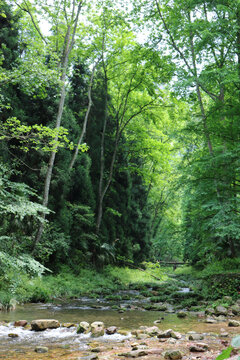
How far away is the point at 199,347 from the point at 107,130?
59.0 ft

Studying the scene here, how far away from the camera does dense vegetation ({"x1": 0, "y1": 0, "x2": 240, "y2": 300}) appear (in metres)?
9.21

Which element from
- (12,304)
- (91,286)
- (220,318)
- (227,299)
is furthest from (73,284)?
(220,318)

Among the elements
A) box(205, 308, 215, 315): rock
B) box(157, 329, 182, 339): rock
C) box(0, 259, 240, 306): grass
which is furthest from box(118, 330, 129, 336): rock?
box(205, 308, 215, 315): rock

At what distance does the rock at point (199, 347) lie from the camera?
173 inches

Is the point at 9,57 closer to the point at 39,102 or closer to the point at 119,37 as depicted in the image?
the point at 39,102

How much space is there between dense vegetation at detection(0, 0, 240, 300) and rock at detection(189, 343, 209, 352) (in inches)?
127

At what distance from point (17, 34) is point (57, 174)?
6887mm

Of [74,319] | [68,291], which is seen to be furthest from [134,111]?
[74,319]

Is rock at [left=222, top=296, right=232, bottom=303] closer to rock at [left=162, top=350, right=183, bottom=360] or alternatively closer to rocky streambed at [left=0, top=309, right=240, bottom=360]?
rocky streambed at [left=0, top=309, right=240, bottom=360]

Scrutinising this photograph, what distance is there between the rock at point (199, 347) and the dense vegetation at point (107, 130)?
127 inches

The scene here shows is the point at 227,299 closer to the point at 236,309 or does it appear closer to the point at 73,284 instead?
the point at 236,309

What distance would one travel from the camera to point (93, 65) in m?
18.8

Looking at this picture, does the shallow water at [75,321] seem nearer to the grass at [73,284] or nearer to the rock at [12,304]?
the rock at [12,304]

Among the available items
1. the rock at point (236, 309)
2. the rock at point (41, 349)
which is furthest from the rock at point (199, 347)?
the rock at point (236, 309)
